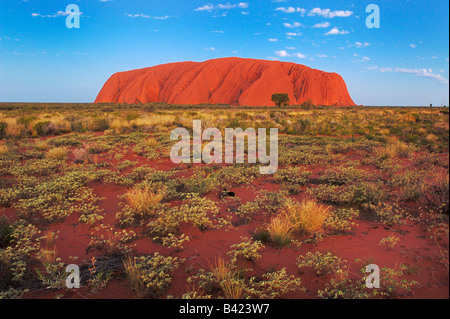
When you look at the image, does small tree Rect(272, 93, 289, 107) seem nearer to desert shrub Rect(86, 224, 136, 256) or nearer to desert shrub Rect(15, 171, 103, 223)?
desert shrub Rect(15, 171, 103, 223)

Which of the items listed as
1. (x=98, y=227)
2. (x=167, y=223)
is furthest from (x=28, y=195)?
(x=167, y=223)

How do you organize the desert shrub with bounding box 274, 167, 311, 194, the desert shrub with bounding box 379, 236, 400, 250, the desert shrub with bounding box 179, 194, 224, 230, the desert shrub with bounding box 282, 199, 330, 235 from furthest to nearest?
the desert shrub with bounding box 274, 167, 311, 194, the desert shrub with bounding box 179, 194, 224, 230, the desert shrub with bounding box 282, 199, 330, 235, the desert shrub with bounding box 379, 236, 400, 250

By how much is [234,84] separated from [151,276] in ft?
241

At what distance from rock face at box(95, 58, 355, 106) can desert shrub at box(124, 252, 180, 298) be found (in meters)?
63.5

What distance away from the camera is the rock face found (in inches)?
2719

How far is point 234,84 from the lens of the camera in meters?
72.4

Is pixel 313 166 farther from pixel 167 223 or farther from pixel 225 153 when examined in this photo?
pixel 167 223

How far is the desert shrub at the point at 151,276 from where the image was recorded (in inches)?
103

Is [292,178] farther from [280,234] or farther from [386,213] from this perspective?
[280,234]

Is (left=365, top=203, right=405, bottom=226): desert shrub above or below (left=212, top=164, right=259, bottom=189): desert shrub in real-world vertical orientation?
below

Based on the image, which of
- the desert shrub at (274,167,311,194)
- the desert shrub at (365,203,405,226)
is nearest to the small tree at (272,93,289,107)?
the desert shrub at (274,167,311,194)

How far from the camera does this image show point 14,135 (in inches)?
504

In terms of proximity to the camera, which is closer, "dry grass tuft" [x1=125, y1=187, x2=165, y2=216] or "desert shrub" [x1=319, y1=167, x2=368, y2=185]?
"dry grass tuft" [x1=125, y1=187, x2=165, y2=216]
